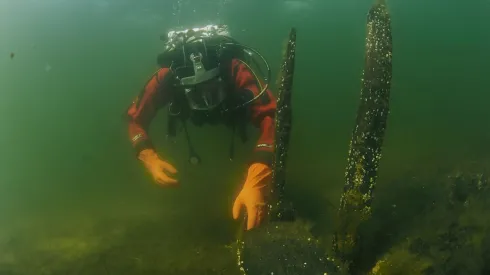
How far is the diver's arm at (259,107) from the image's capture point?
5617 millimetres

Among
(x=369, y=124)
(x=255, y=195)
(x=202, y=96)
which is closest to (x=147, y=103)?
(x=202, y=96)

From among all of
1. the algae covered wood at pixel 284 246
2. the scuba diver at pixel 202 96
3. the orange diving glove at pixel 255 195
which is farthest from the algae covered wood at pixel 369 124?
the scuba diver at pixel 202 96

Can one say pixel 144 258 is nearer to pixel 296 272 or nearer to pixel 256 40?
pixel 296 272

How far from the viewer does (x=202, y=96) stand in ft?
19.9

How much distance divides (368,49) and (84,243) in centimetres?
812

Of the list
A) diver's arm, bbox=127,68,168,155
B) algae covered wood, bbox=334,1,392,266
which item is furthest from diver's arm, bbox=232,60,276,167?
algae covered wood, bbox=334,1,392,266

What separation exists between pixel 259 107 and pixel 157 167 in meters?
2.05

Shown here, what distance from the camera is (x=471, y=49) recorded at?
82312 millimetres

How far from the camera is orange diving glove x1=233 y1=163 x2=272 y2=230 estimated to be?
4773mm

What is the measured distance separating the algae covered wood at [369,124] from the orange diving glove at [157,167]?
112 inches

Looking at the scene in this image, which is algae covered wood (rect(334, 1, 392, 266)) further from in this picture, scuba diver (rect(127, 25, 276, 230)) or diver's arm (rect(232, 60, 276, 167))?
diver's arm (rect(232, 60, 276, 167))

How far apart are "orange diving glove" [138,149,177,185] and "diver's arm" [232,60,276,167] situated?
52.6 inches

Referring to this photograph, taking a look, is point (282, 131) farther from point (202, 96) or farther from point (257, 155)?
point (202, 96)

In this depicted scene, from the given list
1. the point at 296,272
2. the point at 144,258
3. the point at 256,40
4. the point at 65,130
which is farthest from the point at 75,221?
the point at 256,40
